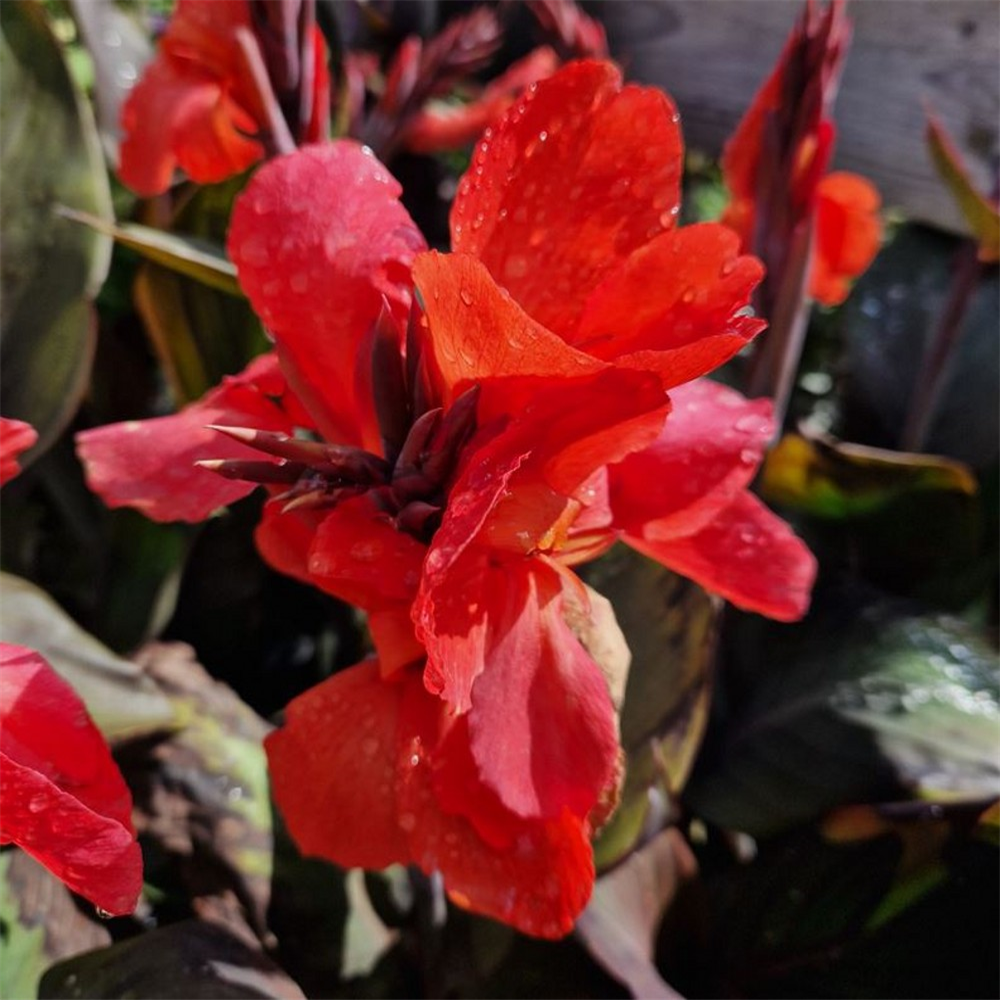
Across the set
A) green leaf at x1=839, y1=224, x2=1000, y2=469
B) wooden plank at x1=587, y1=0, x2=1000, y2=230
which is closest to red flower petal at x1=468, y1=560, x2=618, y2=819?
green leaf at x1=839, y1=224, x2=1000, y2=469

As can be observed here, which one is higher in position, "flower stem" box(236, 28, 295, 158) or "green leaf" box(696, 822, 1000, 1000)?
"flower stem" box(236, 28, 295, 158)

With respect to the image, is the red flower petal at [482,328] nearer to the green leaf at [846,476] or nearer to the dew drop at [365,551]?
the dew drop at [365,551]

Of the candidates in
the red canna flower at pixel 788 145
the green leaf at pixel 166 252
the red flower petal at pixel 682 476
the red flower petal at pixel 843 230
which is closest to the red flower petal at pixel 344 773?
the red flower petal at pixel 682 476

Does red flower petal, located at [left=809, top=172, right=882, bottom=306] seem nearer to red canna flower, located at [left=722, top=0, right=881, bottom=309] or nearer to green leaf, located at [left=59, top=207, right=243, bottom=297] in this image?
red canna flower, located at [left=722, top=0, right=881, bottom=309]

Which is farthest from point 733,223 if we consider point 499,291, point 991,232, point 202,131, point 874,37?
point 874,37

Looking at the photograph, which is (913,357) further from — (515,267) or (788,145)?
(515,267)

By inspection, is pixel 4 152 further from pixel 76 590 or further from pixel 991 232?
pixel 991 232
